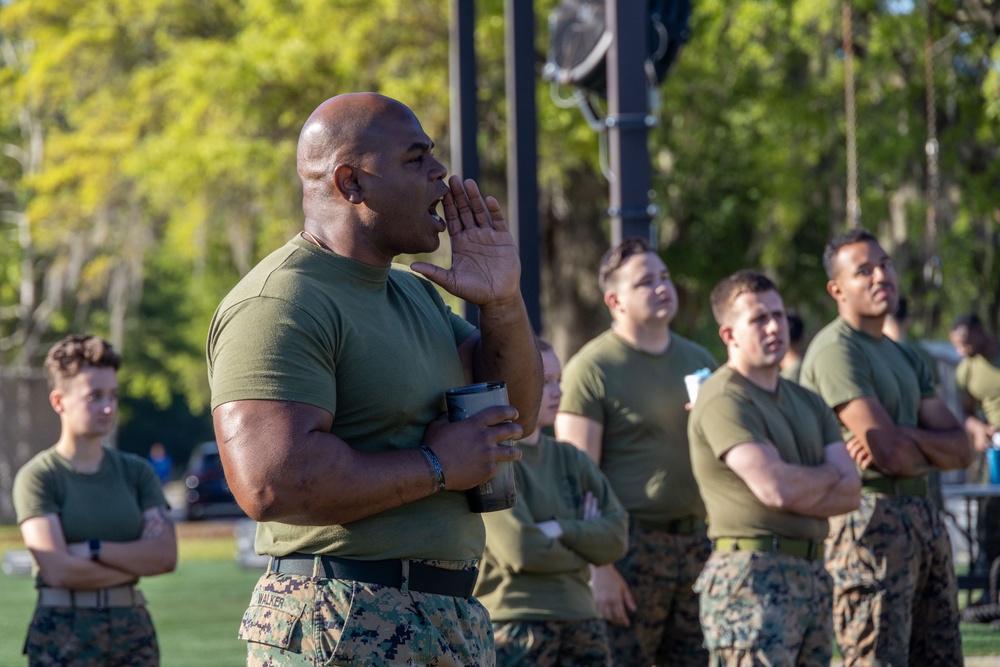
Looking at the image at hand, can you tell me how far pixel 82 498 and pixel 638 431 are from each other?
255cm

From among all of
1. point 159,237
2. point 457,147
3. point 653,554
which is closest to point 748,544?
point 653,554

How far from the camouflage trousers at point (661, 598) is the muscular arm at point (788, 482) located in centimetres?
117

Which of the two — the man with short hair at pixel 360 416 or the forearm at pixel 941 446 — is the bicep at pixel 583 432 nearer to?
the forearm at pixel 941 446

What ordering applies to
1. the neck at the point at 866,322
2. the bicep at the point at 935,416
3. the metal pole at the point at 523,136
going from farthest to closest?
the metal pole at the point at 523,136
the neck at the point at 866,322
the bicep at the point at 935,416

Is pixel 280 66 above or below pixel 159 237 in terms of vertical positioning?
above

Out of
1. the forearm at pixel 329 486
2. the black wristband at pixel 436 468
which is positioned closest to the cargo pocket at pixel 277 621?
the forearm at pixel 329 486

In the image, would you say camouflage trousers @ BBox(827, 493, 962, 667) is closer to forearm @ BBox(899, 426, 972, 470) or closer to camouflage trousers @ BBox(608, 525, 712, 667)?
forearm @ BBox(899, 426, 972, 470)

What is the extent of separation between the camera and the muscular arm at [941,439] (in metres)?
6.49

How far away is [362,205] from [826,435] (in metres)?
3.15

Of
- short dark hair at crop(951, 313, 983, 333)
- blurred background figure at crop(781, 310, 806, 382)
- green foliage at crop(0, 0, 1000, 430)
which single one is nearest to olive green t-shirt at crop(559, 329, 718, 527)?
blurred background figure at crop(781, 310, 806, 382)

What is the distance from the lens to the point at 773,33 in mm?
18125

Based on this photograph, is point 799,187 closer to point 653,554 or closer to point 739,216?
point 739,216

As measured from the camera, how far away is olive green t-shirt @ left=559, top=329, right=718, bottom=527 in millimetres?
6754

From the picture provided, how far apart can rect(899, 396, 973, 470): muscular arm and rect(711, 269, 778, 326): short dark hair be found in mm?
1077
